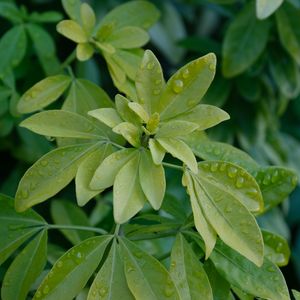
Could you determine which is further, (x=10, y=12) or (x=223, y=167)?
(x=10, y=12)

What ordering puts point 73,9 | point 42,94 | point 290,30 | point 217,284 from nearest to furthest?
point 217,284, point 42,94, point 73,9, point 290,30

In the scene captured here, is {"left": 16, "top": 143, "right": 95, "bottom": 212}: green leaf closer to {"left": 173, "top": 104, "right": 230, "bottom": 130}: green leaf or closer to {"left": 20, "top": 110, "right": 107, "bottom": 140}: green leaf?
{"left": 20, "top": 110, "right": 107, "bottom": 140}: green leaf

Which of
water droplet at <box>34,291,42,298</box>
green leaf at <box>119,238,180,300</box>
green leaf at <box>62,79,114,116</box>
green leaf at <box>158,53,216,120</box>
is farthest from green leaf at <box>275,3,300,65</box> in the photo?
water droplet at <box>34,291,42,298</box>

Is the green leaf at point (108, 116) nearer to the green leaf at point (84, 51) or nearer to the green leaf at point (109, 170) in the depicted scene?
the green leaf at point (109, 170)

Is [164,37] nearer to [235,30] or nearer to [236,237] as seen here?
[235,30]

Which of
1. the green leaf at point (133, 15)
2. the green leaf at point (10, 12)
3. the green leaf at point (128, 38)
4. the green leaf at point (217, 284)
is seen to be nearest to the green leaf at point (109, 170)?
the green leaf at point (217, 284)

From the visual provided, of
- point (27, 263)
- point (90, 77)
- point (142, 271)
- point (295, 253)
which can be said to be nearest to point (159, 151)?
point (142, 271)

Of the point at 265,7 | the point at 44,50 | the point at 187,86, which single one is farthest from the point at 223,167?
the point at 44,50

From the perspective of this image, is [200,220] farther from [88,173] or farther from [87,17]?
[87,17]
